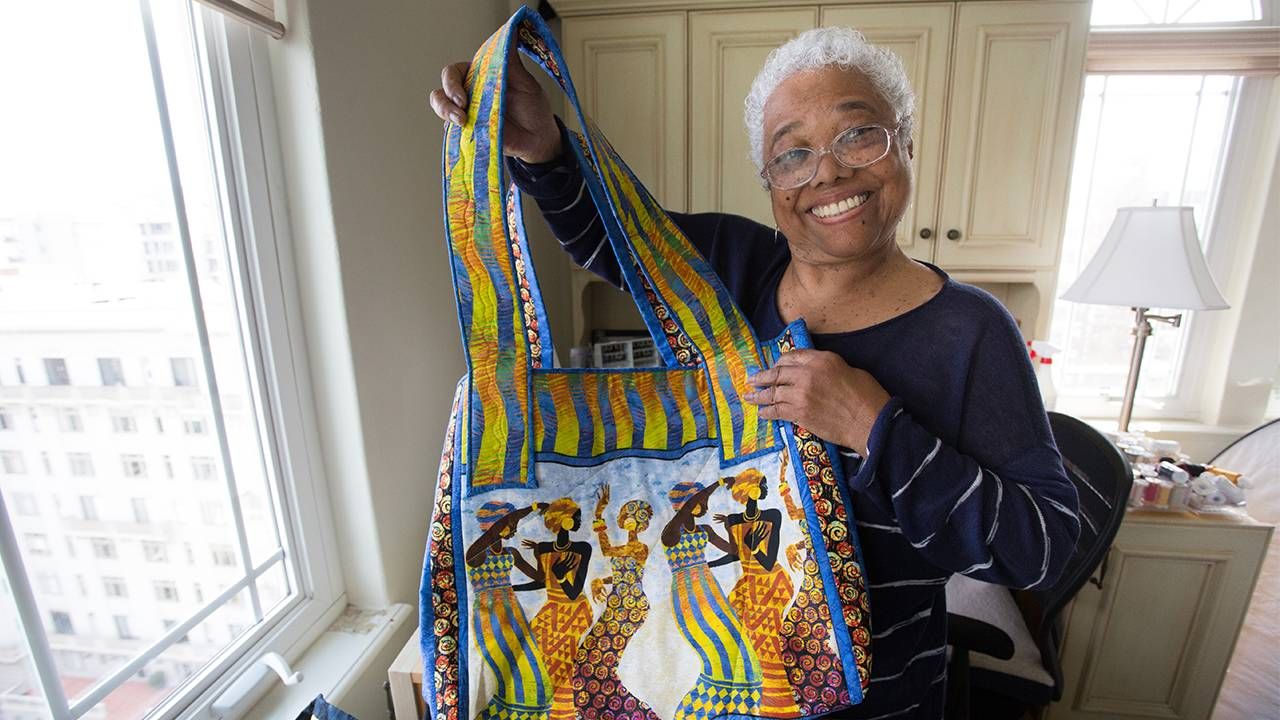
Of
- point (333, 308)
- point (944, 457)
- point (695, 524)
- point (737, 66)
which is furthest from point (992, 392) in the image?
point (737, 66)

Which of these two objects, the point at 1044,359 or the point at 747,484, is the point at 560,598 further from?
the point at 1044,359

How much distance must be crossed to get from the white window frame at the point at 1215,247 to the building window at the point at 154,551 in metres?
2.74

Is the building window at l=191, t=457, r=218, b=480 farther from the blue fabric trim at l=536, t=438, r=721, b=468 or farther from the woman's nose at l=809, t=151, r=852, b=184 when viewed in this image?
the woman's nose at l=809, t=151, r=852, b=184

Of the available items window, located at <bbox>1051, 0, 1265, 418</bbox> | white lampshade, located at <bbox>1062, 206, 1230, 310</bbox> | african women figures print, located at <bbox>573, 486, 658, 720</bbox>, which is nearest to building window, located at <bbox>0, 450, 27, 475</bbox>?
african women figures print, located at <bbox>573, 486, 658, 720</bbox>

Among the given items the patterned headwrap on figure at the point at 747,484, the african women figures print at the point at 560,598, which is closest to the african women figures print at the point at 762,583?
the patterned headwrap on figure at the point at 747,484

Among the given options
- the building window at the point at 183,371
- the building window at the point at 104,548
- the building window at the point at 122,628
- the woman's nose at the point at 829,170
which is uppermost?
the woman's nose at the point at 829,170

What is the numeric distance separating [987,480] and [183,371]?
0.98m

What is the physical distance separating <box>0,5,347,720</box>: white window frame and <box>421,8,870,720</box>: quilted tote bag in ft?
1.57

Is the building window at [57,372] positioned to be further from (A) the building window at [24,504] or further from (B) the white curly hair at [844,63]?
(B) the white curly hair at [844,63]

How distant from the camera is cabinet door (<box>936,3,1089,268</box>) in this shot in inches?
60.8

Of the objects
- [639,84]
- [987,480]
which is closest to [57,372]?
[987,480]

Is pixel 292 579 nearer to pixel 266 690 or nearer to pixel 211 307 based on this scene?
pixel 266 690

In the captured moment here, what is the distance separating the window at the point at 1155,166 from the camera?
198 centimetres

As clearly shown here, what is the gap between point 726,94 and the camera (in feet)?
5.43
